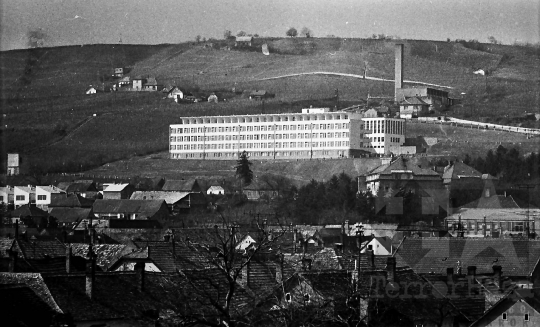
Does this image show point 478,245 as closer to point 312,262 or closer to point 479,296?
point 312,262

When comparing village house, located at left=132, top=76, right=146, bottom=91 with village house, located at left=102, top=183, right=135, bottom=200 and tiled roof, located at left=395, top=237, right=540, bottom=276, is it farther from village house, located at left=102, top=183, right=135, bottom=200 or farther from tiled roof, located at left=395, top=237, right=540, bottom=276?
tiled roof, located at left=395, top=237, right=540, bottom=276

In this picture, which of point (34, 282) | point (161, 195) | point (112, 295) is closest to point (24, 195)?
point (161, 195)

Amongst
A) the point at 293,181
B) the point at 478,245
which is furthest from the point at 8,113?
the point at 478,245

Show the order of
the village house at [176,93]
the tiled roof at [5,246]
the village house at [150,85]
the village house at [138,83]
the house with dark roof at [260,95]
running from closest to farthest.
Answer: the tiled roof at [5,246], the village house at [176,93], the house with dark roof at [260,95], the village house at [150,85], the village house at [138,83]

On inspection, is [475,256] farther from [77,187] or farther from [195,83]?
[195,83]

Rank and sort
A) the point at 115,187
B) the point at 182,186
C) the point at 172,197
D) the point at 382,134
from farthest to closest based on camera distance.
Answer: the point at 382,134 < the point at 115,187 < the point at 182,186 < the point at 172,197

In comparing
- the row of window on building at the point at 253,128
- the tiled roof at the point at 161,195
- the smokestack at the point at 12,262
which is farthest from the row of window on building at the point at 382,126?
the smokestack at the point at 12,262

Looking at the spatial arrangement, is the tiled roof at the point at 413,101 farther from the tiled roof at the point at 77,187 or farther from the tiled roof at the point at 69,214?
the tiled roof at the point at 69,214
